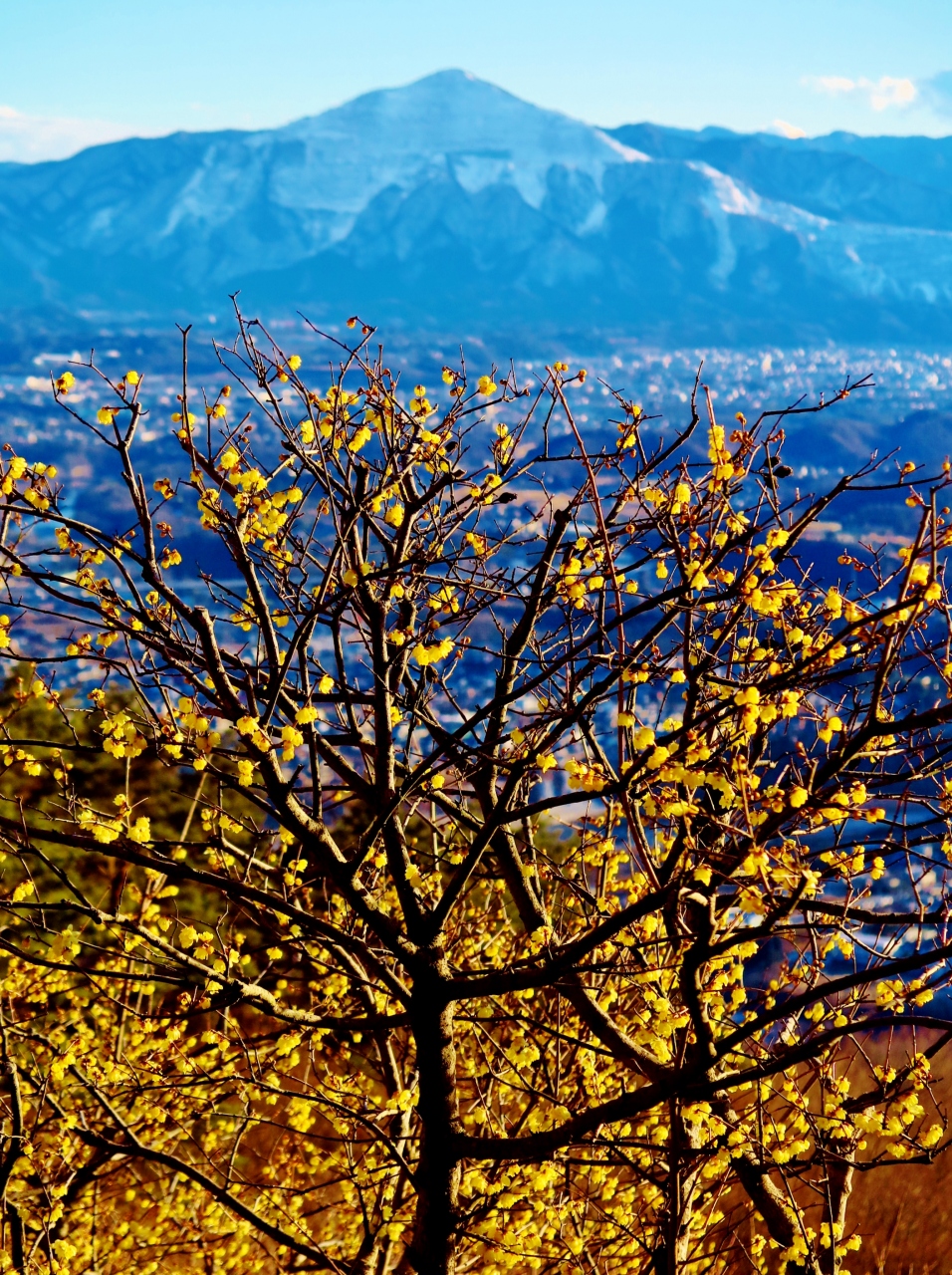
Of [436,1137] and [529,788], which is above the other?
[529,788]

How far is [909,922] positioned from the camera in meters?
3.80

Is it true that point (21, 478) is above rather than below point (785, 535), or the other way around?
above

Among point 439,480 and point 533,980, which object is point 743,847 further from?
point 439,480

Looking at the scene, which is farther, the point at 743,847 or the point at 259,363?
the point at 259,363

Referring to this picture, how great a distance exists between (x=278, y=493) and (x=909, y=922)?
2836 millimetres

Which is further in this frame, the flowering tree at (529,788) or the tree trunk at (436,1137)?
the tree trunk at (436,1137)

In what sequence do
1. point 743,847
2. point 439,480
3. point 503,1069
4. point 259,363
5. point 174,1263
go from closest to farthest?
point 743,847
point 439,480
point 259,363
point 503,1069
point 174,1263

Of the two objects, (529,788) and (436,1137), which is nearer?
(436,1137)

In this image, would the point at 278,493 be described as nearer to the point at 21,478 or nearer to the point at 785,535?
the point at 21,478

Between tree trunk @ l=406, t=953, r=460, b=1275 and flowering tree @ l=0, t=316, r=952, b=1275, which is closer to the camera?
flowering tree @ l=0, t=316, r=952, b=1275

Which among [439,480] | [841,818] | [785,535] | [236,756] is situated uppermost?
[439,480]

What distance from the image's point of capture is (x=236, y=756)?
14.0 feet

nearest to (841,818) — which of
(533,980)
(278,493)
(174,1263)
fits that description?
(533,980)

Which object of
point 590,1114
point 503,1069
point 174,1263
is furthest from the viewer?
point 174,1263
